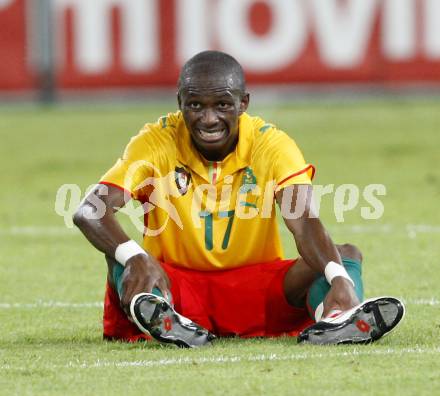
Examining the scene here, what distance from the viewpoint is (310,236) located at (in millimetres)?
5805

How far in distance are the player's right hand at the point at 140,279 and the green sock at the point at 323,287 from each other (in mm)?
611

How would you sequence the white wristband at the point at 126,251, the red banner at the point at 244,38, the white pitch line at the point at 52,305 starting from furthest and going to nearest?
the red banner at the point at 244,38 → the white pitch line at the point at 52,305 → the white wristband at the point at 126,251

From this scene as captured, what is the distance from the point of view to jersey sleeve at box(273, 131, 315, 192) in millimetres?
5859

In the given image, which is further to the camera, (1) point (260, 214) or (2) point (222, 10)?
(2) point (222, 10)

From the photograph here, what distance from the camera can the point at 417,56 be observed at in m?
17.2

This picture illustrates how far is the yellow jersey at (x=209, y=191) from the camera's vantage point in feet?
19.6

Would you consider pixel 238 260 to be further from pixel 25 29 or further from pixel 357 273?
pixel 25 29

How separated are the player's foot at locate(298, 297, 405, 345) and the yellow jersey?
62 cm

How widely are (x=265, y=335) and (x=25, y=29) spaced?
469 inches

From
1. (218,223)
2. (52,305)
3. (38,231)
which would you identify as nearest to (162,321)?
(218,223)

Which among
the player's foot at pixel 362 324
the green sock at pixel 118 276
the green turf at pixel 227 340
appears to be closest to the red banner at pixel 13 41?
the green turf at pixel 227 340

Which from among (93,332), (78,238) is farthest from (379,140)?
(93,332)

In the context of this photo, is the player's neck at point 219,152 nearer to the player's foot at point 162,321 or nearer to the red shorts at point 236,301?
the red shorts at point 236,301

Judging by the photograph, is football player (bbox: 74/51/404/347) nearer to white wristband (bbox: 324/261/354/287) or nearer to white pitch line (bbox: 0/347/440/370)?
white wristband (bbox: 324/261/354/287)
